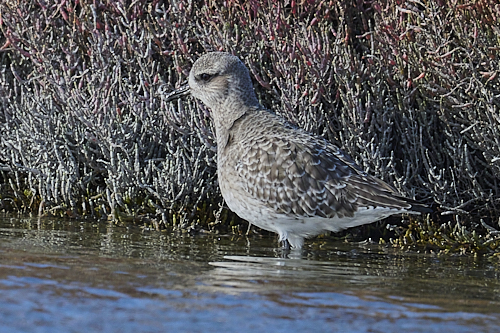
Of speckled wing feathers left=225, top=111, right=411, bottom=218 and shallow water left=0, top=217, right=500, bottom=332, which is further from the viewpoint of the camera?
speckled wing feathers left=225, top=111, right=411, bottom=218

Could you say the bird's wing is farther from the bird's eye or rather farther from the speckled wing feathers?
the bird's eye

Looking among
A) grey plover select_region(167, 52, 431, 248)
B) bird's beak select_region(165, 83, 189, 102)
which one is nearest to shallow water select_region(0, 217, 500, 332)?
grey plover select_region(167, 52, 431, 248)

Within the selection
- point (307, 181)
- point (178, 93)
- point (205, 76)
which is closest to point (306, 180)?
point (307, 181)

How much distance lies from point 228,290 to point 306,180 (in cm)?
224

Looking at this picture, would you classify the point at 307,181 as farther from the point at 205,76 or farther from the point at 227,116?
the point at 205,76

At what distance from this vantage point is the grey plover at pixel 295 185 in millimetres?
6457

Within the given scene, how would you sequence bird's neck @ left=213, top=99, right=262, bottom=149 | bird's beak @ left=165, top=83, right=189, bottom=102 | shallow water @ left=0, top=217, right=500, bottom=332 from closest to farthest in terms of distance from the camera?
1. shallow water @ left=0, top=217, right=500, bottom=332
2. bird's neck @ left=213, top=99, right=262, bottom=149
3. bird's beak @ left=165, top=83, right=189, bottom=102

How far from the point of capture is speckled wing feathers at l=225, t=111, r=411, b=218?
646 cm

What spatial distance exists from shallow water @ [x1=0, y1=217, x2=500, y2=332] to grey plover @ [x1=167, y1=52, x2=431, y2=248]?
1.04 feet

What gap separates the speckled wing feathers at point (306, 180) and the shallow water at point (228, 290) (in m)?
0.41

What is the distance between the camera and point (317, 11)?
7453 mm

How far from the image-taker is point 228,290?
4.43 meters

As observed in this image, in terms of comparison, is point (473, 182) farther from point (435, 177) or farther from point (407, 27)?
point (407, 27)

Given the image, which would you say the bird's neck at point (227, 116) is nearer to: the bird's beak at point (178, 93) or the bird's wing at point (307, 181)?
the bird's beak at point (178, 93)
